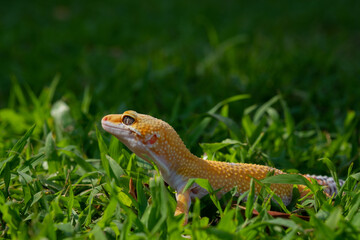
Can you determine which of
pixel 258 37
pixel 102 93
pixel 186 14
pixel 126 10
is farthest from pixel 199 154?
pixel 126 10

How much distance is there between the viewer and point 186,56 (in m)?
5.42

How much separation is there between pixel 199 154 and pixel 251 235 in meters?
1.02

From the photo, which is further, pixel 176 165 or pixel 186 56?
pixel 186 56

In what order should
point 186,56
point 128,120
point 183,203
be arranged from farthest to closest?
point 186,56, point 128,120, point 183,203

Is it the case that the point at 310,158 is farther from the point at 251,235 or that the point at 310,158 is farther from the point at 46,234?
the point at 46,234

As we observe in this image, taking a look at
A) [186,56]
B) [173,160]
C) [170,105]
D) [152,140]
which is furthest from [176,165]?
[186,56]

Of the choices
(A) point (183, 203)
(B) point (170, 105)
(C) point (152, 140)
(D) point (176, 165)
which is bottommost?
(B) point (170, 105)

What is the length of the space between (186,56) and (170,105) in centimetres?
146

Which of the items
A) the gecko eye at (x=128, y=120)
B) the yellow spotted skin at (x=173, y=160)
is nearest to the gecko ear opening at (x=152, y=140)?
the yellow spotted skin at (x=173, y=160)

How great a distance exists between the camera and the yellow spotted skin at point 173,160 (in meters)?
2.22

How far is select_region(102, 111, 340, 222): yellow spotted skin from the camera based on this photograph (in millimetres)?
2217

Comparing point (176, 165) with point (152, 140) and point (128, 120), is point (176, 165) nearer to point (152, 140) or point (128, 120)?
point (152, 140)

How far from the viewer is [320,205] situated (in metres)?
2.20

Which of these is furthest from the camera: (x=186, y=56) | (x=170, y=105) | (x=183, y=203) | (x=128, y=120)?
(x=186, y=56)
